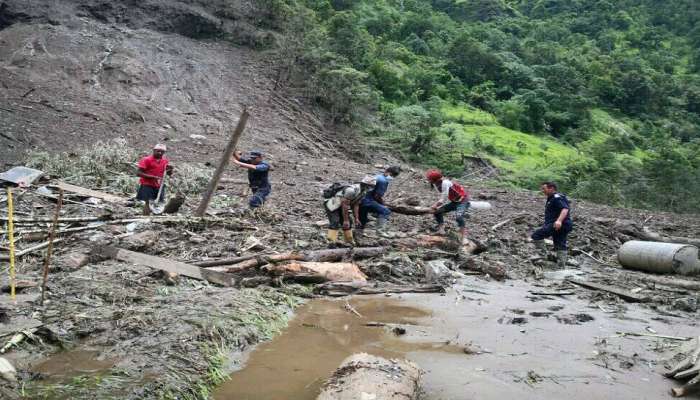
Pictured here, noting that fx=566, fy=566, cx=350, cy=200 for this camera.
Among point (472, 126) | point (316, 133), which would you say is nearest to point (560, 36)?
point (472, 126)

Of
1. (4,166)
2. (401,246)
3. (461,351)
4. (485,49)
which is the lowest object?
(4,166)

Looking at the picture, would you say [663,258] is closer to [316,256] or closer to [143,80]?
[316,256]

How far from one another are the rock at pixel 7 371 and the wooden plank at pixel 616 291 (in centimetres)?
700

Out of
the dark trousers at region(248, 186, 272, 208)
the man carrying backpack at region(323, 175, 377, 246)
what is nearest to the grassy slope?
the dark trousers at region(248, 186, 272, 208)

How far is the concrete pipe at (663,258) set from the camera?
361 inches

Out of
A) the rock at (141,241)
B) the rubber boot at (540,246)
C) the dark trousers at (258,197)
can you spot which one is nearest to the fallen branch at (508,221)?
the rubber boot at (540,246)

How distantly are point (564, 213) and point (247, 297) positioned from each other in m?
5.81

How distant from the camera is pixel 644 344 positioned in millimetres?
5512

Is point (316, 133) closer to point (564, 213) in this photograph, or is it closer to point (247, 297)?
point (564, 213)

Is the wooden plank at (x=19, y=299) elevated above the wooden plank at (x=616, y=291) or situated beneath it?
situated beneath

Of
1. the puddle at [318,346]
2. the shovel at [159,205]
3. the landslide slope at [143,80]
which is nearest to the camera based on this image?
the puddle at [318,346]

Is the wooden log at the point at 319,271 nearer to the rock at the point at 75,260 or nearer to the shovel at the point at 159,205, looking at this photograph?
the rock at the point at 75,260

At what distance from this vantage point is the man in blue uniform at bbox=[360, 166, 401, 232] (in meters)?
9.73

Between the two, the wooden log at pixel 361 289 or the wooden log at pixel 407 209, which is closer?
the wooden log at pixel 361 289
